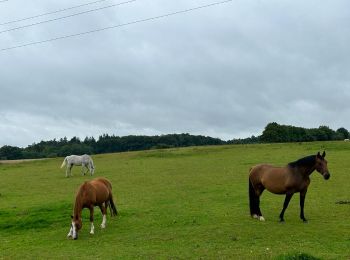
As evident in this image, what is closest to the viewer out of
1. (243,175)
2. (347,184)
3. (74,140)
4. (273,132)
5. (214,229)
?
(214,229)

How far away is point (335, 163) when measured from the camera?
1313 inches

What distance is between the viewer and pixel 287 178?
1503 cm

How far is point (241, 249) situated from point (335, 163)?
23.6m

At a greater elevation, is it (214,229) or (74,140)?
(74,140)

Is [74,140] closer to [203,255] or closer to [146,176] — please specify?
[146,176]

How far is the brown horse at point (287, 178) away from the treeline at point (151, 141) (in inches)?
2798

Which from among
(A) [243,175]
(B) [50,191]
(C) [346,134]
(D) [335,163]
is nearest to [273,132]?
(C) [346,134]

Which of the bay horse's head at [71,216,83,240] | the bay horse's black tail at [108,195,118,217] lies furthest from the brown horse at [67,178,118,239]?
the bay horse's black tail at [108,195,118,217]

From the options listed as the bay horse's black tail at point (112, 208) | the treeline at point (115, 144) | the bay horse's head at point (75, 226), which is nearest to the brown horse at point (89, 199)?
the bay horse's head at point (75, 226)

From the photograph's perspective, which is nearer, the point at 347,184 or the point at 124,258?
the point at 124,258

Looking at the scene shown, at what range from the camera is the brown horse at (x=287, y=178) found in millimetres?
14914

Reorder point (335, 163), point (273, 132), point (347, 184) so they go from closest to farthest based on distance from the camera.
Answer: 1. point (347, 184)
2. point (335, 163)
3. point (273, 132)

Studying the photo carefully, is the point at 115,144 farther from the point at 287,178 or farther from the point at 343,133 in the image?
the point at 287,178

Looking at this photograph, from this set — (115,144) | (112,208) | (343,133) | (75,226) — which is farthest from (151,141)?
(75,226)
